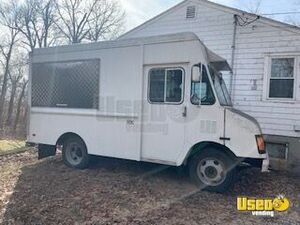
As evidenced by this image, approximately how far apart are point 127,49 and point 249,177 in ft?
13.7

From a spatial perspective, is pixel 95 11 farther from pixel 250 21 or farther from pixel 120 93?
pixel 120 93

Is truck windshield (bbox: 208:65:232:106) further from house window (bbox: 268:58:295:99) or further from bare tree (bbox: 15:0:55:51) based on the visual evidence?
bare tree (bbox: 15:0:55:51)

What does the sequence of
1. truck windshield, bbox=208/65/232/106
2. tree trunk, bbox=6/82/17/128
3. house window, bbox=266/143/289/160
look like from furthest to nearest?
tree trunk, bbox=6/82/17/128 < house window, bbox=266/143/289/160 < truck windshield, bbox=208/65/232/106

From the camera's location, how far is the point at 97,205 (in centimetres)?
534

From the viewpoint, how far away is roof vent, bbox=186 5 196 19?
1057 centimetres

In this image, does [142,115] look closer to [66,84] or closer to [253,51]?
[66,84]

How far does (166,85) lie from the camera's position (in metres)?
6.42

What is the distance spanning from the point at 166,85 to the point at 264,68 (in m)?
4.13

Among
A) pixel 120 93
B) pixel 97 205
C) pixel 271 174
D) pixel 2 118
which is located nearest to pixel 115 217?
pixel 97 205

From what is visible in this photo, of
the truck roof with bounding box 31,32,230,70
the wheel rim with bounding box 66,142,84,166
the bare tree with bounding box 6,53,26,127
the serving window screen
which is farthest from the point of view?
the bare tree with bounding box 6,53,26,127

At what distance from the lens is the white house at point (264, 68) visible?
8.67 m

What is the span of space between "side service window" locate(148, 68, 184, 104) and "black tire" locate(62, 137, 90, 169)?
7.55ft

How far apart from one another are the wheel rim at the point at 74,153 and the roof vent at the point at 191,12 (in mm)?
6009

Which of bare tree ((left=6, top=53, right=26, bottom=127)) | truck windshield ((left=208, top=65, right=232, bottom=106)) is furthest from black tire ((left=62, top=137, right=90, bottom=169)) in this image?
bare tree ((left=6, top=53, right=26, bottom=127))
